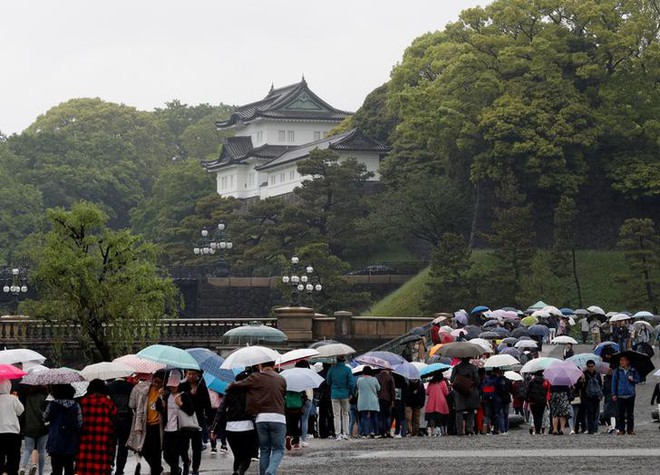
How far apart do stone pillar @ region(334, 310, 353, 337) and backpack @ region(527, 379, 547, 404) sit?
2282 centimetres

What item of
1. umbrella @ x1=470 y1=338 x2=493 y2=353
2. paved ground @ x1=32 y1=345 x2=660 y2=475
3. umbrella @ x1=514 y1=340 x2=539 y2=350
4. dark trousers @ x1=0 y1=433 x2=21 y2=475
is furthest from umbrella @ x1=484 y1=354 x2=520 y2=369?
dark trousers @ x1=0 y1=433 x2=21 y2=475

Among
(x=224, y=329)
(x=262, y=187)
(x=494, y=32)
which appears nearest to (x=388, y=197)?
(x=494, y=32)

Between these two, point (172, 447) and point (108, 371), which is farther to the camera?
point (108, 371)

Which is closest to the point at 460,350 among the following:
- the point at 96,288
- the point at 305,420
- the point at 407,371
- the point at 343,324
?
the point at 407,371

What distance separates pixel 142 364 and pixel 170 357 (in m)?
0.63

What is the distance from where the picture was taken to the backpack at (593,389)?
2369 centimetres

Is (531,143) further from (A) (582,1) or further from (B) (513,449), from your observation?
(B) (513,449)

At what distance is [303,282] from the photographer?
2534 inches

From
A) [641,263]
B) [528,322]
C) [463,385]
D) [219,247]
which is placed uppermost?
[219,247]

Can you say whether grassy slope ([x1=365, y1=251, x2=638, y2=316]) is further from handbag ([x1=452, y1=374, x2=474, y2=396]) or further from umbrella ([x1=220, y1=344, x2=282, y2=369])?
umbrella ([x1=220, y1=344, x2=282, y2=369])

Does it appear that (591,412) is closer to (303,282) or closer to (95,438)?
(95,438)

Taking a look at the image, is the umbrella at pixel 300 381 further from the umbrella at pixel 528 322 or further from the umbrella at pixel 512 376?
the umbrella at pixel 528 322

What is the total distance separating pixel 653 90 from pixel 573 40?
3733 millimetres

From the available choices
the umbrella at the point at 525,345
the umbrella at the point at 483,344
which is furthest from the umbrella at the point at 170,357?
the umbrella at the point at 525,345
